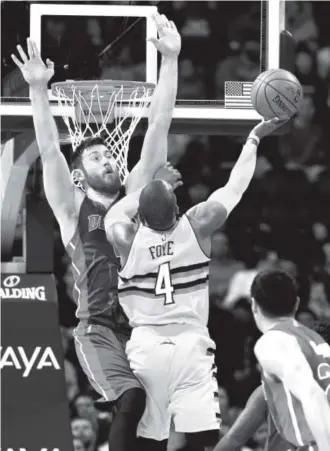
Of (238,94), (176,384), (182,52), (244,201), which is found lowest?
(176,384)

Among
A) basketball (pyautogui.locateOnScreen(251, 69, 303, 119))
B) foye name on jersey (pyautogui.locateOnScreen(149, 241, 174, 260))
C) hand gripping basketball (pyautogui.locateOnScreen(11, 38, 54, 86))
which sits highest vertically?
hand gripping basketball (pyautogui.locateOnScreen(11, 38, 54, 86))

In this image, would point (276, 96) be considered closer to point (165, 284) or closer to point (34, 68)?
point (165, 284)

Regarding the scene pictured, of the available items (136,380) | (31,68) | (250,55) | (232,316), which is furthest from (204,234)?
(250,55)

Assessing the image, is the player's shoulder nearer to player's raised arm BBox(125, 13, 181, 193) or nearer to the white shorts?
the white shorts

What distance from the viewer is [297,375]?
440 centimetres

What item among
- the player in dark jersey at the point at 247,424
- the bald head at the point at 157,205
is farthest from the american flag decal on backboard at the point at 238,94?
the player in dark jersey at the point at 247,424

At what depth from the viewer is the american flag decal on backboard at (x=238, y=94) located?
6926mm

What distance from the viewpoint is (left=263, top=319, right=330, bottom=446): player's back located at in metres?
4.54

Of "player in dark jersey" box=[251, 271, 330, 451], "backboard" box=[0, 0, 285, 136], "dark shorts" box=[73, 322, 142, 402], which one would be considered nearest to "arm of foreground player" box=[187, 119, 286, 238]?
"backboard" box=[0, 0, 285, 136]

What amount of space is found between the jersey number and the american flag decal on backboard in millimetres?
1214

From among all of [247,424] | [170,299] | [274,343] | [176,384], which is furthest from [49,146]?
[274,343]

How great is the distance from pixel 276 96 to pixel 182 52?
2.67 metres

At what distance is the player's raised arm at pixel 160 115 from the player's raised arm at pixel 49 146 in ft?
1.13

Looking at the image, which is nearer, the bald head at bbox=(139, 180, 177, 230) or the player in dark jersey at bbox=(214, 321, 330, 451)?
the player in dark jersey at bbox=(214, 321, 330, 451)
